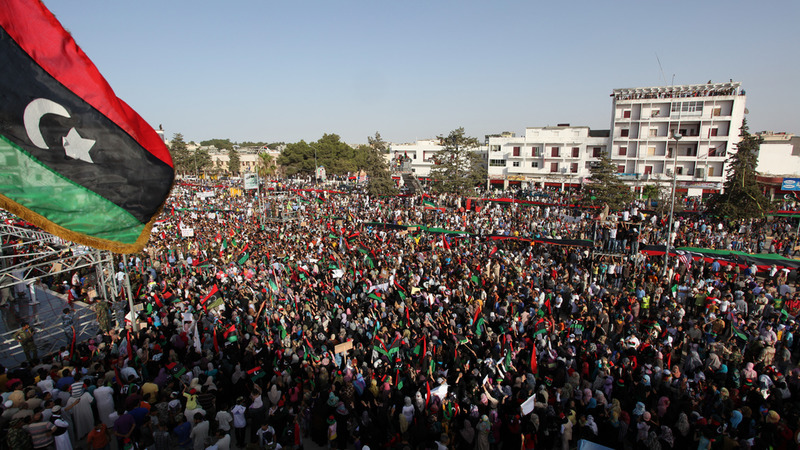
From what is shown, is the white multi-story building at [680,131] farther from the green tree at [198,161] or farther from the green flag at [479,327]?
the green tree at [198,161]

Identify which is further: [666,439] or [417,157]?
[417,157]

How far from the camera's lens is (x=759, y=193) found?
1009 inches

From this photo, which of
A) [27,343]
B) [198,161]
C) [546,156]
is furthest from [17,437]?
[198,161]

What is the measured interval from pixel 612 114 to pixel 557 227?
2983 cm

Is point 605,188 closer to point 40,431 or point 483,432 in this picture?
point 483,432

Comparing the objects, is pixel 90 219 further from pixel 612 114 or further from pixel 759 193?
pixel 612 114

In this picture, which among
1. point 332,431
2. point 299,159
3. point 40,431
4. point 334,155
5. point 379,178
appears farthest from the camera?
point 299,159

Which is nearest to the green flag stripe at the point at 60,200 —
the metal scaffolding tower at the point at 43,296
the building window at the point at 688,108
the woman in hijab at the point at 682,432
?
the metal scaffolding tower at the point at 43,296

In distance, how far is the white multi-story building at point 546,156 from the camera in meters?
47.5

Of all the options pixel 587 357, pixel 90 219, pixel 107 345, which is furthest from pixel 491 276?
pixel 90 219

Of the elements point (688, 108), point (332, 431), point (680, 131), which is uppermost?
point (688, 108)

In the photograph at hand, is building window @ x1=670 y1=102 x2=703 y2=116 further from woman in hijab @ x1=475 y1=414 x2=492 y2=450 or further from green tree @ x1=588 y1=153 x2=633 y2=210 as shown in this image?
woman in hijab @ x1=475 y1=414 x2=492 y2=450

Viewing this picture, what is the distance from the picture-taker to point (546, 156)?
4950 cm

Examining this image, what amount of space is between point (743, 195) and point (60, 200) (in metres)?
32.0
